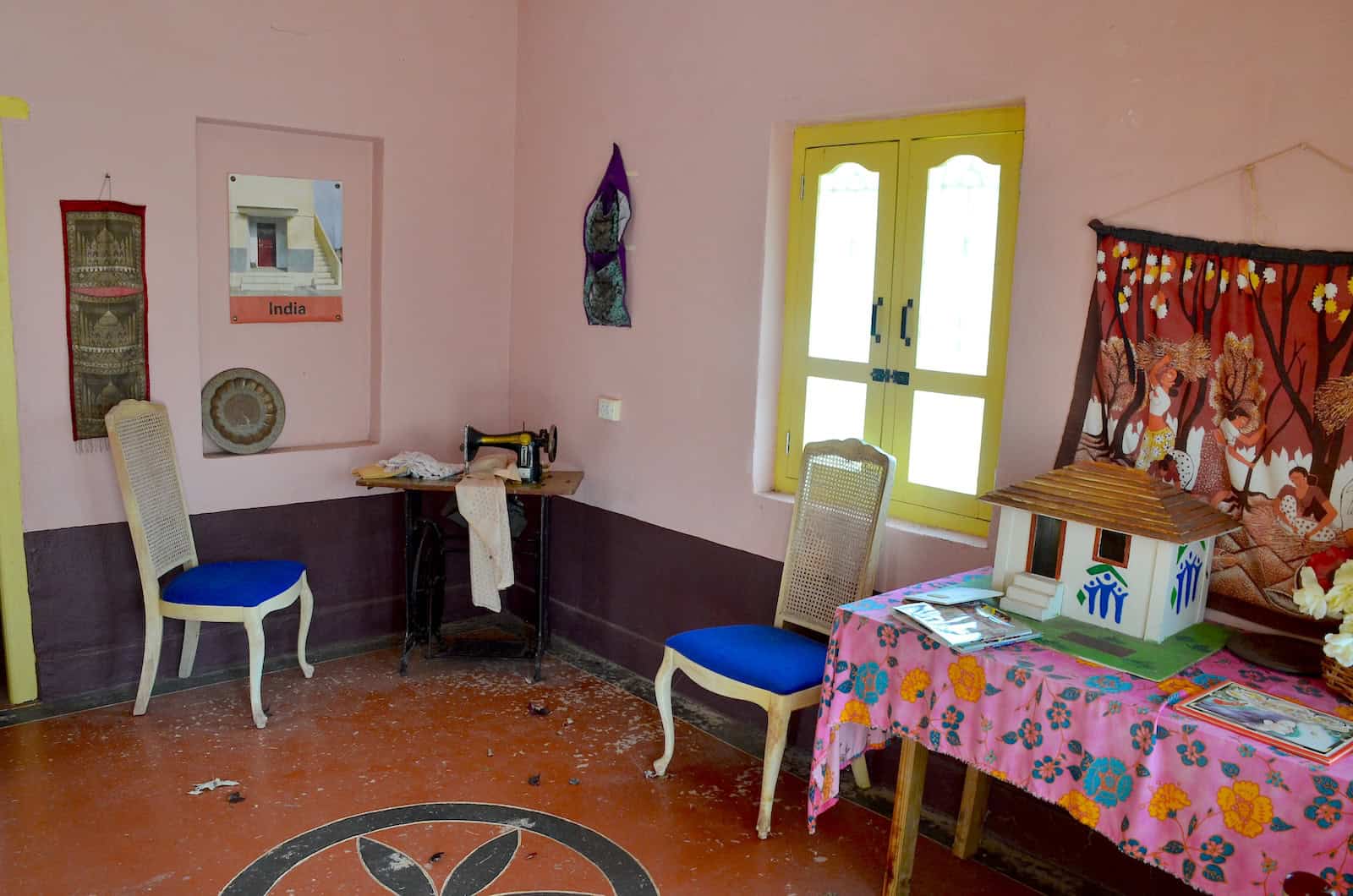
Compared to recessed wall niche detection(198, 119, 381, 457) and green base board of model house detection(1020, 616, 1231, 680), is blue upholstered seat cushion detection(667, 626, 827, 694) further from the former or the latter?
recessed wall niche detection(198, 119, 381, 457)

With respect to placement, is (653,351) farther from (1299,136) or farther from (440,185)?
(1299,136)

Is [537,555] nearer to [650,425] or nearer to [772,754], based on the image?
[650,425]

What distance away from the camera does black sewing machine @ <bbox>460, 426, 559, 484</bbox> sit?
4.36 m

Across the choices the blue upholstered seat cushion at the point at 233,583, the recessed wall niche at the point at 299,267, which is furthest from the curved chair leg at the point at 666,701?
the recessed wall niche at the point at 299,267

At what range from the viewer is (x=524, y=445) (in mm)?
4367

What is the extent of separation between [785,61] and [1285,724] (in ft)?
8.40

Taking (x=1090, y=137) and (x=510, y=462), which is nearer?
(x=1090, y=137)

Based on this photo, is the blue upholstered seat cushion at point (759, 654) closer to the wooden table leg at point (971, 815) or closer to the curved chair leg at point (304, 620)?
the wooden table leg at point (971, 815)

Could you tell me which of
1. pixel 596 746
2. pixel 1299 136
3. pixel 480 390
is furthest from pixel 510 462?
pixel 1299 136

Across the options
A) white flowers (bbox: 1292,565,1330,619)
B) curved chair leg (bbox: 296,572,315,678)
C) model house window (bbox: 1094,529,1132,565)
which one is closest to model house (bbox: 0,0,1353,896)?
model house window (bbox: 1094,529,1132,565)

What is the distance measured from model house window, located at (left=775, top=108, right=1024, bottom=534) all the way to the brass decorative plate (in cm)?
209

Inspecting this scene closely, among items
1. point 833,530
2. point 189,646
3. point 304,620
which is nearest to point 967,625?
point 833,530

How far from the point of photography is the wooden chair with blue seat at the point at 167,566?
3.79 meters

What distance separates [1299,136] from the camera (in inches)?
99.7
